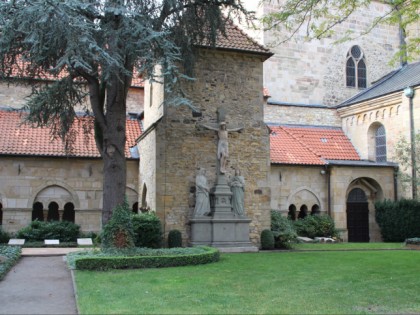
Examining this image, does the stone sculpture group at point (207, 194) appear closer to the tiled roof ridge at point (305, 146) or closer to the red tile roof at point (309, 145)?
the red tile roof at point (309, 145)

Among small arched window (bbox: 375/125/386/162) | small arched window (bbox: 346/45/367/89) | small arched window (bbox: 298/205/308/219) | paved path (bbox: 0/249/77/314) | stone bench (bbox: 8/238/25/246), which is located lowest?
paved path (bbox: 0/249/77/314)

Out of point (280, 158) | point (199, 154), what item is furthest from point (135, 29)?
point (280, 158)

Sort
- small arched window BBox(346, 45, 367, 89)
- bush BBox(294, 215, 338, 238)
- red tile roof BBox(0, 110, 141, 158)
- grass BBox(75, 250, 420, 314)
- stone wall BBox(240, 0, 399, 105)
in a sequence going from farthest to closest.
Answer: small arched window BBox(346, 45, 367, 89), stone wall BBox(240, 0, 399, 105), bush BBox(294, 215, 338, 238), red tile roof BBox(0, 110, 141, 158), grass BBox(75, 250, 420, 314)

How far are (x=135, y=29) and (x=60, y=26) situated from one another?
2077mm

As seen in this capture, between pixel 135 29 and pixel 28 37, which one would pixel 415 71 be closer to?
pixel 135 29

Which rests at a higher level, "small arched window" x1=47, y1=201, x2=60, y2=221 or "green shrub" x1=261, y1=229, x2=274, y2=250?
"small arched window" x1=47, y1=201, x2=60, y2=221

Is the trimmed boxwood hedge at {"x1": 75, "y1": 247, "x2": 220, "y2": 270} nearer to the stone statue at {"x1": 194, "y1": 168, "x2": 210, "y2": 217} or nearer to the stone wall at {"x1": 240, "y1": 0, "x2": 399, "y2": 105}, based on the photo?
the stone statue at {"x1": 194, "y1": 168, "x2": 210, "y2": 217}

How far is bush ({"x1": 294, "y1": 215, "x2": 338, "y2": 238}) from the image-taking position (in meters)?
23.0

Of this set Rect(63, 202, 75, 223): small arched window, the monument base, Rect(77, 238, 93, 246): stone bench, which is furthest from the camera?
Rect(63, 202, 75, 223): small arched window

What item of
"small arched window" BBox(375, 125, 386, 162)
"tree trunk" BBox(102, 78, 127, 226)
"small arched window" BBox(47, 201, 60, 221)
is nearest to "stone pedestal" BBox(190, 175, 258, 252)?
"tree trunk" BBox(102, 78, 127, 226)

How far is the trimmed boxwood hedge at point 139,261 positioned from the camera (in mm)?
12602

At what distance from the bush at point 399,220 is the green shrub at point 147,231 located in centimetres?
1211

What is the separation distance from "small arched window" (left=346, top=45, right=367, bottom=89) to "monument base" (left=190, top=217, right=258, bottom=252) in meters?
16.4

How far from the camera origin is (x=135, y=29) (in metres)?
13.3
